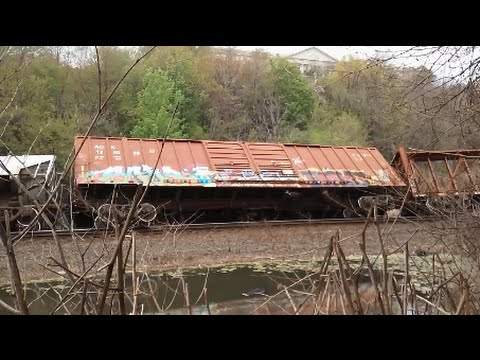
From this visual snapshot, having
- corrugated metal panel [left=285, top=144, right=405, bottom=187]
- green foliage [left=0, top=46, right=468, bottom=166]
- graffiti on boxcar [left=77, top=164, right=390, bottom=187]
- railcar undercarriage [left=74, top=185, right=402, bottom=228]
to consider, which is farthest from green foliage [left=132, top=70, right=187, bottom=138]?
graffiti on boxcar [left=77, top=164, right=390, bottom=187]

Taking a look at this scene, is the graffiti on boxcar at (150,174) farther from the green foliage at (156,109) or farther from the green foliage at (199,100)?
the green foliage at (156,109)

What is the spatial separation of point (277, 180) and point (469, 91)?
1090 centimetres

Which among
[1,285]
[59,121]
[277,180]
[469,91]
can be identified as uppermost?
[59,121]

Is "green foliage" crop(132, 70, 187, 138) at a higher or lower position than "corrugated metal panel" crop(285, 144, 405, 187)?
higher

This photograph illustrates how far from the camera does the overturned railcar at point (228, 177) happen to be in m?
13.2

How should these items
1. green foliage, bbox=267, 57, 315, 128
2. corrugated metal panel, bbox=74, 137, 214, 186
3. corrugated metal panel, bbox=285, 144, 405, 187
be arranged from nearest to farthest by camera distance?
1. corrugated metal panel, bbox=74, 137, 214, 186
2. corrugated metal panel, bbox=285, 144, 405, 187
3. green foliage, bbox=267, 57, 315, 128

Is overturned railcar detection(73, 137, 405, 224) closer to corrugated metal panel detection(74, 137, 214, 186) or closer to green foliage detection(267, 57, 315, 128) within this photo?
A: corrugated metal panel detection(74, 137, 214, 186)

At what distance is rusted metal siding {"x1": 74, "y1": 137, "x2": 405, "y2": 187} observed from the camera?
43.7ft

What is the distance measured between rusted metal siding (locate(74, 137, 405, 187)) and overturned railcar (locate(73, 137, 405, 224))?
0.03 meters

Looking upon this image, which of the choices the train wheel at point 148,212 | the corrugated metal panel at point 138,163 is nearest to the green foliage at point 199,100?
the corrugated metal panel at point 138,163
